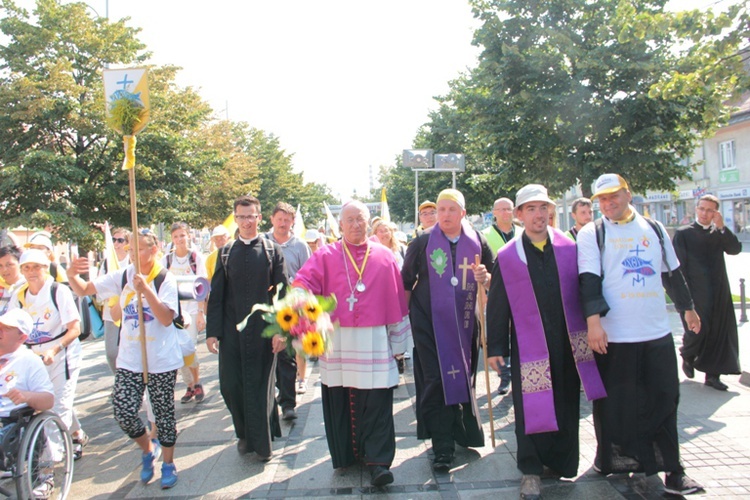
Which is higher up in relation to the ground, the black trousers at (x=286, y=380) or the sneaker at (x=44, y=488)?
the black trousers at (x=286, y=380)

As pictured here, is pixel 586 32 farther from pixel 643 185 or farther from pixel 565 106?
pixel 643 185

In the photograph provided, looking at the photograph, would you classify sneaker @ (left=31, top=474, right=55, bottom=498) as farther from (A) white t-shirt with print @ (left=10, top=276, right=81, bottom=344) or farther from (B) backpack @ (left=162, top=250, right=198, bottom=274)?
(B) backpack @ (left=162, top=250, right=198, bottom=274)

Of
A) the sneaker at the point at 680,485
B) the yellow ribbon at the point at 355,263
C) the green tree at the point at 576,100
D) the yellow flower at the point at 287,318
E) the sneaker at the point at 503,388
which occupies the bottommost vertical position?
the sneaker at the point at 680,485

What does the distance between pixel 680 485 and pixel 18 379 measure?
4.43m

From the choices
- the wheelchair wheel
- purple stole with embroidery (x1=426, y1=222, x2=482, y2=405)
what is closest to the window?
purple stole with embroidery (x1=426, y1=222, x2=482, y2=405)

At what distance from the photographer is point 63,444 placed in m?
4.48

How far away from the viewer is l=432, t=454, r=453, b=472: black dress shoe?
182 inches

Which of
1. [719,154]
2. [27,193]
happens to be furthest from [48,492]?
[719,154]

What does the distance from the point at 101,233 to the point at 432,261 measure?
56.6 feet

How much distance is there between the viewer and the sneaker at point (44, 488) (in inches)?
161

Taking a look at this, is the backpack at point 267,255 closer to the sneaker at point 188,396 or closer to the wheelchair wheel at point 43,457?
the wheelchair wheel at point 43,457

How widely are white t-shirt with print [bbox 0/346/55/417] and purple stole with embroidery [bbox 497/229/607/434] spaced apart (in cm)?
330

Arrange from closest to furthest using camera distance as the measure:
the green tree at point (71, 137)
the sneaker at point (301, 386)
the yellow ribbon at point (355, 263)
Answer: the yellow ribbon at point (355, 263)
the sneaker at point (301, 386)
the green tree at point (71, 137)

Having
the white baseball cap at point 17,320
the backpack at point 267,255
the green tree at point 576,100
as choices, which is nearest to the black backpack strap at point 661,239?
the backpack at point 267,255
